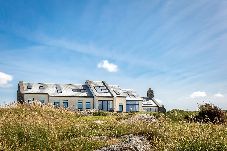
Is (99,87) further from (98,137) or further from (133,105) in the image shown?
(98,137)

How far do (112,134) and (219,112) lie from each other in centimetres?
1727

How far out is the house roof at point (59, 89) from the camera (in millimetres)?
67875

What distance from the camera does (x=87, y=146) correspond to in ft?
48.1

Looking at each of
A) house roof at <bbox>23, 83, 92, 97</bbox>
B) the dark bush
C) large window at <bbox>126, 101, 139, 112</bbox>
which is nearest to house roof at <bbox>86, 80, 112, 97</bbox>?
house roof at <bbox>23, 83, 92, 97</bbox>

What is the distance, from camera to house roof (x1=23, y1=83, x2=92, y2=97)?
67875 millimetres

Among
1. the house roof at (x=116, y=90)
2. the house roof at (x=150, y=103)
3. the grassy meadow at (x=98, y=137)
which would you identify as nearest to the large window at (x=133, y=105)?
the house roof at (x=116, y=90)

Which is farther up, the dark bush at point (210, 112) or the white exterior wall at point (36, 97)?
the white exterior wall at point (36, 97)

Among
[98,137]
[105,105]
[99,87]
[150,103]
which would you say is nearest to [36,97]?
[99,87]

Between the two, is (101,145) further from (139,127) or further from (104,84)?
(104,84)

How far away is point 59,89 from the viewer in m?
69.9

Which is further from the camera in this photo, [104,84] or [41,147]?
[104,84]

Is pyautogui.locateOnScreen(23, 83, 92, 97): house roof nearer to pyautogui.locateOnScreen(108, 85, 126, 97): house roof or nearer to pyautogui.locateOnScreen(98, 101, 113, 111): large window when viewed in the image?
pyautogui.locateOnScreen(98, 101, 113, 111): large window

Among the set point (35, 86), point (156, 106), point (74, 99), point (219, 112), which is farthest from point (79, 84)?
point (219, 112)

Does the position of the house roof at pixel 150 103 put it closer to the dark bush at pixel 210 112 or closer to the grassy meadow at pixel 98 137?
the dark bush at pixel 210 112
